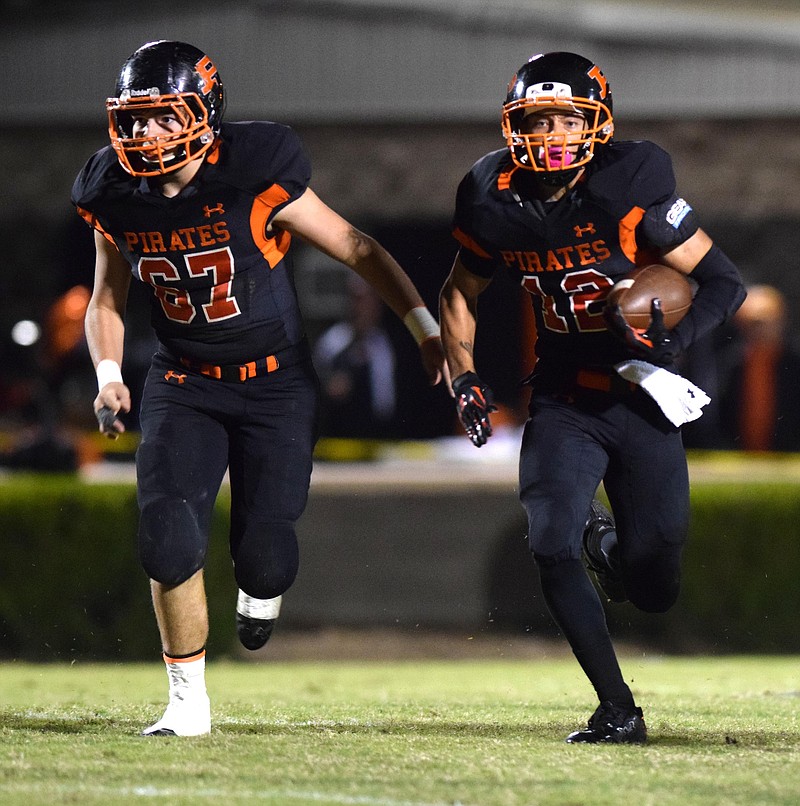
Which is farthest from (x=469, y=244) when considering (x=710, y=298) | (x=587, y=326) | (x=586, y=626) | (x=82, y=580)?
(x=82, y=580)

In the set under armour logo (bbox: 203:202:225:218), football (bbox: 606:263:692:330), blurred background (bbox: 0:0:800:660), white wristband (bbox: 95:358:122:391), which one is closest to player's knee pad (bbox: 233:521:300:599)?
white wristband (bbox: 95:358:122:391)

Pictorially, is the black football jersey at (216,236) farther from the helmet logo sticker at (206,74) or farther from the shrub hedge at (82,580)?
the shrub hedge at (82,580)

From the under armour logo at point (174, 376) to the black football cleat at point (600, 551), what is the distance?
1.55 m

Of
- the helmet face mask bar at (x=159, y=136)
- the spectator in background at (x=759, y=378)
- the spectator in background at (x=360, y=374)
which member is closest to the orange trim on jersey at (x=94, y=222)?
the helmet face mask bar at (x=159, y=136)

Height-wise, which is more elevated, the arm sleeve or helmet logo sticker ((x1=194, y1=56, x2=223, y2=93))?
helmet logo sticker ((x1=194, y1=56, x2=223, y2=93))

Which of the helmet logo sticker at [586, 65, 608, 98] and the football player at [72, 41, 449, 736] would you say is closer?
the football player at [72, 41, 449, 736]

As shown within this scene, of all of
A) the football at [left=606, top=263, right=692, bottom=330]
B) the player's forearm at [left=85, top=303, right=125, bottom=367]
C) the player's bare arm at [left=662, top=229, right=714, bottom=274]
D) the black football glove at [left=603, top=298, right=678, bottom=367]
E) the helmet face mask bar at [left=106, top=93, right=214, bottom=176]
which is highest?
the helmet face mask bar at [left=106, top=93, right=214, bottom=176]

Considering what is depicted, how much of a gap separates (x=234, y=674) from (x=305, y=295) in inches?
257

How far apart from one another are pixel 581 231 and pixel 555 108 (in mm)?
410

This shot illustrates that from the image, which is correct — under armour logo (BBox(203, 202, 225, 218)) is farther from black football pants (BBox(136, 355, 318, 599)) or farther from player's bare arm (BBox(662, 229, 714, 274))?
player's bare arm (BBox(662, 229, 714, 274))

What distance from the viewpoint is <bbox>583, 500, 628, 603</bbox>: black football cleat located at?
5.74 meters

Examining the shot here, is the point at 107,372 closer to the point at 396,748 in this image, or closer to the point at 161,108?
the point at 161,108

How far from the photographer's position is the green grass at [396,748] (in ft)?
13.0

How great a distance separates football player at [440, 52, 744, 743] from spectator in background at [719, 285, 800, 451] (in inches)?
230
